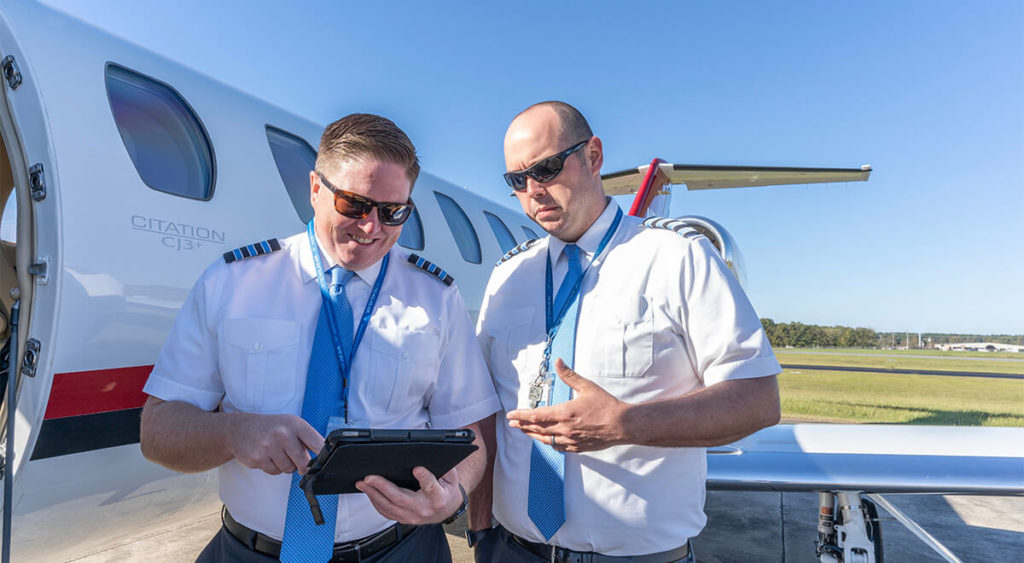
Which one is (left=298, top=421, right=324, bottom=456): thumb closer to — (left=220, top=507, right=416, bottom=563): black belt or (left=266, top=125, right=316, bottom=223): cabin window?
(left=220, top=507, right=416, bottom=563): black belt

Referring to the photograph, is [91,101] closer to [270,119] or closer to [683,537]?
[270,119]

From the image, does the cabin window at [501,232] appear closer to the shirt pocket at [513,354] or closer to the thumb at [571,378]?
the shirt pocket at [513,354]

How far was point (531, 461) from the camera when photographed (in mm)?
2166

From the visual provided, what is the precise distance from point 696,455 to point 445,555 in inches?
37.3

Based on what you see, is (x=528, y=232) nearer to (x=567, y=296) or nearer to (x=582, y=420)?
(x=567, y=296)

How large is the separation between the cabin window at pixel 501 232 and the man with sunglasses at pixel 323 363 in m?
5.86

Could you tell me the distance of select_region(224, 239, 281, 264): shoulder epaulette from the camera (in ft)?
6.26

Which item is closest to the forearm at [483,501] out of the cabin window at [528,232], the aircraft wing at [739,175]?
the cabin window at [528,232]

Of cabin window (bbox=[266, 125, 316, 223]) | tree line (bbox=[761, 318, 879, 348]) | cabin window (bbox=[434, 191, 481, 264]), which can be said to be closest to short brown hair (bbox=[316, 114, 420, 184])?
cabin window (bbox=[266, 125, 316, 223])

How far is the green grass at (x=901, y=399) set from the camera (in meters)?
14.7

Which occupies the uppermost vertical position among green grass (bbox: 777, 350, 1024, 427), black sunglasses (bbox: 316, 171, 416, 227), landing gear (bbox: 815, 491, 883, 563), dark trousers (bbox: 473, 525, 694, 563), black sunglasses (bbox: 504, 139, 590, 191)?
black sunglasses (bbox: 504, 139, 590, 191)

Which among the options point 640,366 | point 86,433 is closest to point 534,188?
point 640,366

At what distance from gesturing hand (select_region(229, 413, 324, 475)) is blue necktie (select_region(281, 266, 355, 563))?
220 millimetres

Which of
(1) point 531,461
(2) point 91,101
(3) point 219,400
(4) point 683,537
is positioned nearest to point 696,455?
(4) point 683,537
